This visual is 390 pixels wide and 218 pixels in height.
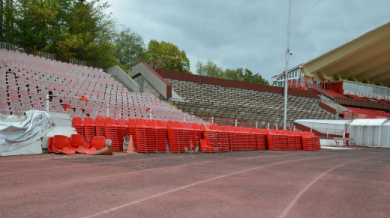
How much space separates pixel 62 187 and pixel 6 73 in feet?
55.0

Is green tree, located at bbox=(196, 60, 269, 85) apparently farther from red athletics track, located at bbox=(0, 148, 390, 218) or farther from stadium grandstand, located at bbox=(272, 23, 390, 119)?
red athletics track, located at bbox=(0, 148, 390, 218)

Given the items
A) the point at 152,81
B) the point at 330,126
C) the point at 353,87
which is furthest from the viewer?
the point at 353,87

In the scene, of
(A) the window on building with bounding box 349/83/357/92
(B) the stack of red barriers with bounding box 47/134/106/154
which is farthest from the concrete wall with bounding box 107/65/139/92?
(A) the window on building with bounding box 349/83/357/92

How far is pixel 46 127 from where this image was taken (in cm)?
1171

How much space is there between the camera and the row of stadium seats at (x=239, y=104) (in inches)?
1201

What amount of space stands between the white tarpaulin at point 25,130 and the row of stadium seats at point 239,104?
18461 millimetres

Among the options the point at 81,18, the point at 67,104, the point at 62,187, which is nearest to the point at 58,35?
the point at 81,18

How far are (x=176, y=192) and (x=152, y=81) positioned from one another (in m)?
28.8

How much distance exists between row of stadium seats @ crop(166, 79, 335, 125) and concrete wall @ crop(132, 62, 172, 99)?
1.45m

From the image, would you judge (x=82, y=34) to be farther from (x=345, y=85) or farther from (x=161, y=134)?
(x=345, y=85)

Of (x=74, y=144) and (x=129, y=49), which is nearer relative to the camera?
(x=74, y=144)

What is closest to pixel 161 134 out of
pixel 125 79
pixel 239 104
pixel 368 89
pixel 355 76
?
pixel 239 104

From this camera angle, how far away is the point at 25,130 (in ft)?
35.5

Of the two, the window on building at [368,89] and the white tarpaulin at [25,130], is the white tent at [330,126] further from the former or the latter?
the white tarpaulin at [25,130]
